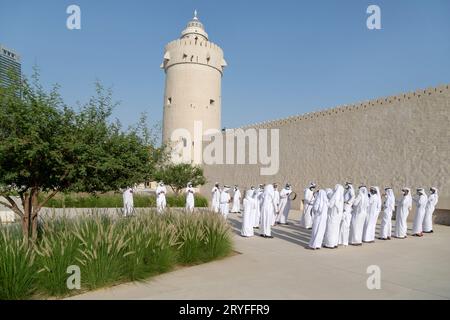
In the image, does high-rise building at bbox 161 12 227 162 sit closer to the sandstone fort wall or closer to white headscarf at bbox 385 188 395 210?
the sandstone fort wall

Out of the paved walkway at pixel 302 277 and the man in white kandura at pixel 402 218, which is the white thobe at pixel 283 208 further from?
the paved walkway at pixel 302 277

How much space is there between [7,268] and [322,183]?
16902 mm

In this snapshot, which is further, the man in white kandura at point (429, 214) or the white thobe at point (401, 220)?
the man in white kandura at point (429, 214)

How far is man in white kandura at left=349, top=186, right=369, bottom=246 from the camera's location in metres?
9.10

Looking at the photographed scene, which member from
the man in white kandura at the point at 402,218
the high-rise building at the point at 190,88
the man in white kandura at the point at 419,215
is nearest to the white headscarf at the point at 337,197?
the man in white kandura at the point at 402,218

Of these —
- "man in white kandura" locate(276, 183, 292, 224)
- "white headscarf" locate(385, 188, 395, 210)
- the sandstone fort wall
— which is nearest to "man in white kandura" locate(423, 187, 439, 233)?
"white headscarf" locate(385, 188, 395, 210)

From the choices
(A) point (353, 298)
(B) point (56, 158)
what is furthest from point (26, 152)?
(A) point (353, 298)

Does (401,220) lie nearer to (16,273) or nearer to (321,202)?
(321,202)

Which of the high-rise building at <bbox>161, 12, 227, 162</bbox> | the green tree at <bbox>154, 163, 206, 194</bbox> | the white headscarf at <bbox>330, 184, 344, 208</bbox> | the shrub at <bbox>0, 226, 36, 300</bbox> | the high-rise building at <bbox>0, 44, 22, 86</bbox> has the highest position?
the high-rise building at <bbox>161, 12, 227, 162</bbox>

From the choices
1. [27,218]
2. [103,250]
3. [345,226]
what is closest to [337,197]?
[345,226]

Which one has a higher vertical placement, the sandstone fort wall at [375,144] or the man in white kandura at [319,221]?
the sandstone fort wall at [375,144]

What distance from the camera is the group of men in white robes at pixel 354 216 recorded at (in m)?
8.36

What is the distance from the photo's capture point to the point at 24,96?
17.0 feet

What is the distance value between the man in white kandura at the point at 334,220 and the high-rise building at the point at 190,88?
2416 centimetres
